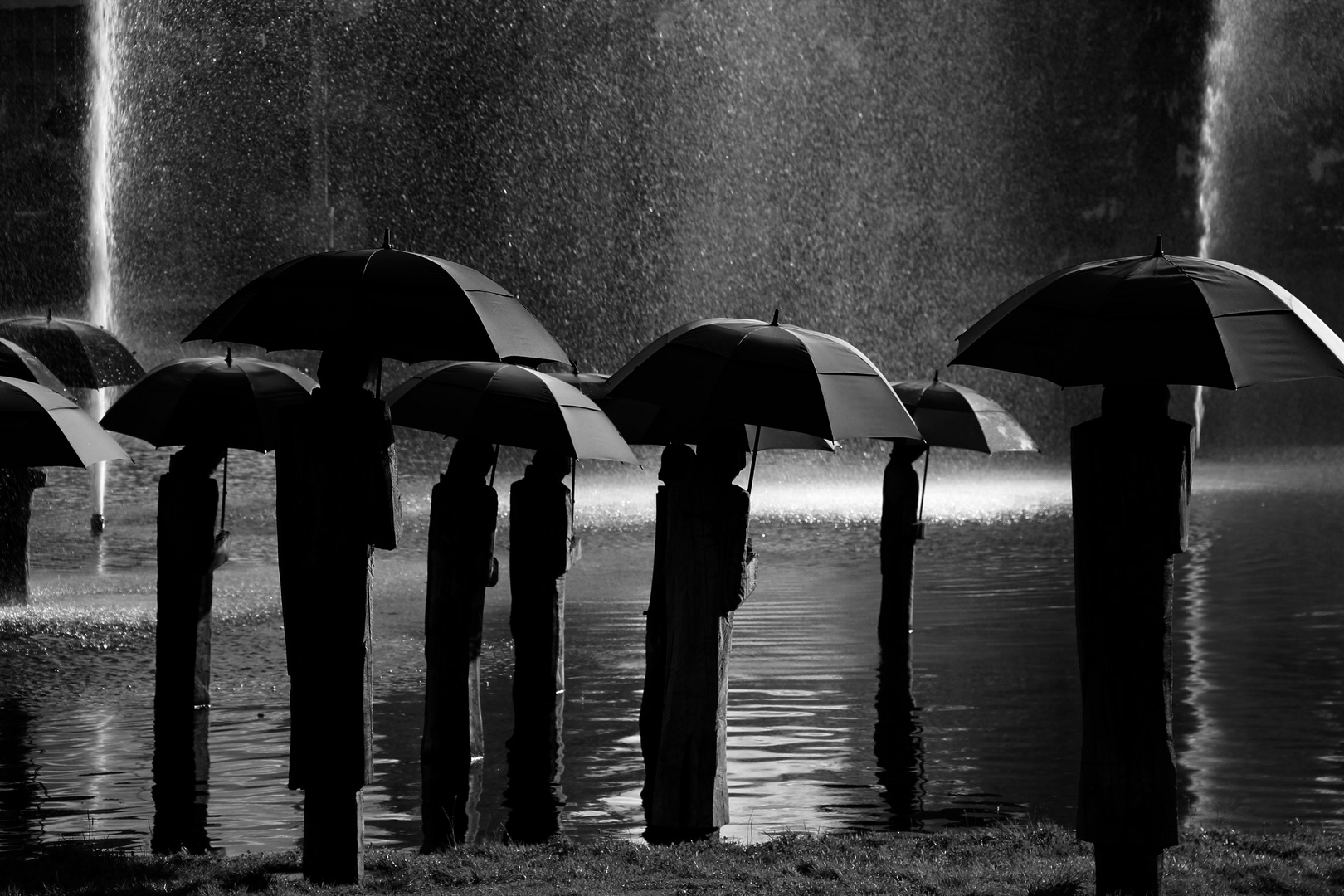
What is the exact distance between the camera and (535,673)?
12.9m

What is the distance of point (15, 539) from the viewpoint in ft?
56.1

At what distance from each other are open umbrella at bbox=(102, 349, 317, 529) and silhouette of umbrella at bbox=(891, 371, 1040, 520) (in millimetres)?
5682

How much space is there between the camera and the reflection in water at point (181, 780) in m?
9.57

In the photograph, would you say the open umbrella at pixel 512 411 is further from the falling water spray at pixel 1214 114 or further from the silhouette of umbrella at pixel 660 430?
the falling water spray at pixel 1214 114

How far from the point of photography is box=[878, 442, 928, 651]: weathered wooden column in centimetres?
1588

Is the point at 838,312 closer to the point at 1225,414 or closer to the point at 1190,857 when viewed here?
the point at 1225,414

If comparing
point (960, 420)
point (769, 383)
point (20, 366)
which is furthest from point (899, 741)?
point (20, 366)

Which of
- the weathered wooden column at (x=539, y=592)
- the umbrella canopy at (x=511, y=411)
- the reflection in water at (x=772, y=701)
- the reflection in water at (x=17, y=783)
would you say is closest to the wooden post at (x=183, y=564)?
the reflection in water at (x=772, y=701)

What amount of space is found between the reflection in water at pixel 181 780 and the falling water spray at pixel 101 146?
24.4 meters

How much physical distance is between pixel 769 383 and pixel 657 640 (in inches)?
130

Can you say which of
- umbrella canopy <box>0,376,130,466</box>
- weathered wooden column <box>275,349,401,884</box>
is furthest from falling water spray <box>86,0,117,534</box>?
weathered wooden column <box>275,349,401,884</box>

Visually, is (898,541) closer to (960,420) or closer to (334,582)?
(960,420)

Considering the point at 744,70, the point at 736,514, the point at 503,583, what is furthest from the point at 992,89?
the point at 736,514

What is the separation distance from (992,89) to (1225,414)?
14.4m
